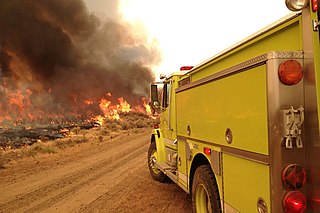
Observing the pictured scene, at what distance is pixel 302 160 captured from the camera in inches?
90.6

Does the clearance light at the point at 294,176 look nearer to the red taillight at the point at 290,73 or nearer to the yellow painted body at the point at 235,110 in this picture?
the yellow painted body at the point at 235,110

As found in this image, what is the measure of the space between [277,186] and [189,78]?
10.4 feet

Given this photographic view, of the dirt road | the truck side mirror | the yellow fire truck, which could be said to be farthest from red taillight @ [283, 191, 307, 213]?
the truck side mirror

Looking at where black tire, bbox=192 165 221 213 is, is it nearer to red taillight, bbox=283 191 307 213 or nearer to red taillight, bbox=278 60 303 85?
red taillight, bbox=283 191 307 213

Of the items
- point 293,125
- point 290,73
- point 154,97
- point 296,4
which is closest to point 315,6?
point 296,4

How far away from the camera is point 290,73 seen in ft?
7.45

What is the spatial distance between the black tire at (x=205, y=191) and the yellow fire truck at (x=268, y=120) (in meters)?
0.02

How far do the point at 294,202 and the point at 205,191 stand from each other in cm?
210

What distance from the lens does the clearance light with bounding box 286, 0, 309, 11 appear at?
225 centimetres

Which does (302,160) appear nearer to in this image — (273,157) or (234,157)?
(273,157)

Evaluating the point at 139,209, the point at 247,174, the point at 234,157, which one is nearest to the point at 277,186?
the point at 247,174

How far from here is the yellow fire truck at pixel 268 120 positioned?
2240 mm

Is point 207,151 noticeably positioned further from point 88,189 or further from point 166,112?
point 88,189

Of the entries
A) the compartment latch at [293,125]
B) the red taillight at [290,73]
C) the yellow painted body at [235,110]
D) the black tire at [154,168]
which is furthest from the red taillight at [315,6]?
the black tire at [154,168]
